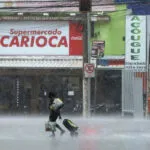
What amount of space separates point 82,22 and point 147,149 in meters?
13.0

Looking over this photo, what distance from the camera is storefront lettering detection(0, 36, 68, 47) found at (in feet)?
89.2

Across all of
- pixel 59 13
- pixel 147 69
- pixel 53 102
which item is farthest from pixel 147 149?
pixel 59 13

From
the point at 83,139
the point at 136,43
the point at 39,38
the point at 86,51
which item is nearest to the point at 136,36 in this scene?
the point at 136,43

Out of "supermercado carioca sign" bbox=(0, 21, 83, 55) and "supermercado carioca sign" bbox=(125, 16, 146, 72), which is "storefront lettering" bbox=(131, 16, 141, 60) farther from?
"supermercado carioca sign" bbox=(0, 21, 83, 55)

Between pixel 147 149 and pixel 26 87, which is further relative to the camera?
pixel 26 87

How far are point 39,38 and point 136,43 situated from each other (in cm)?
493

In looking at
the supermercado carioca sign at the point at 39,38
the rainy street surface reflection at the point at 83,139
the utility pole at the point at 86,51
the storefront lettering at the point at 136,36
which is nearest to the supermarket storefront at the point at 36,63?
the supermercado carioca sign at the point at 39,38

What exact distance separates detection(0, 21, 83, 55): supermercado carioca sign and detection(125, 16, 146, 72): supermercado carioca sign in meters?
2.46

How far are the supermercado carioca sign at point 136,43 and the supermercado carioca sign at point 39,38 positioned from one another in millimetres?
2462

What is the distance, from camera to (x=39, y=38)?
27266 mm

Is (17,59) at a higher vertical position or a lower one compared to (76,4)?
lower

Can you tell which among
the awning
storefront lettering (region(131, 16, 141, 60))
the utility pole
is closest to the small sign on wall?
the utility pole

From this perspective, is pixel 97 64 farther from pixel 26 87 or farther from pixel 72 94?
pixel 26 87

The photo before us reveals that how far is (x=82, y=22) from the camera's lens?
25.9m
